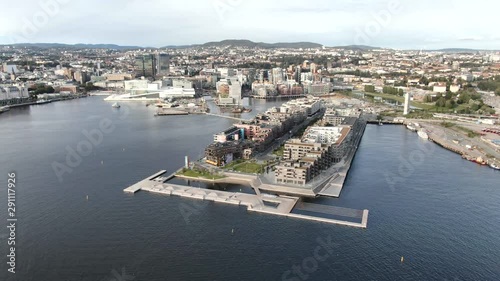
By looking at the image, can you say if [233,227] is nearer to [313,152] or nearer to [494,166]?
[313,152]

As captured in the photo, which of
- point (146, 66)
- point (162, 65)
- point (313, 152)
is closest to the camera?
point (313, 152)

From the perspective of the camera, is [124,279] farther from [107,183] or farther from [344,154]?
[344,154]

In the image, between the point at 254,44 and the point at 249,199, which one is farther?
the point at 254,44

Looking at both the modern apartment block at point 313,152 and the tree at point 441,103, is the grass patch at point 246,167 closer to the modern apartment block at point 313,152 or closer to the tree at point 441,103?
the modern apartment block at point 313,152

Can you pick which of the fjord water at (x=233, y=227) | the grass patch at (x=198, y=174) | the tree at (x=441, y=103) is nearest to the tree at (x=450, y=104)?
the tree at (x=441, y=103)

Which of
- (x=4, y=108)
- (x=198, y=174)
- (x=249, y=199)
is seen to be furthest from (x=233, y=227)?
(x=4, y=108)

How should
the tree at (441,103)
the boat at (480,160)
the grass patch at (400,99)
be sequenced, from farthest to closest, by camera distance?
the grass patch at (400,99), the tree at (441,103), the boat at (480,160)
